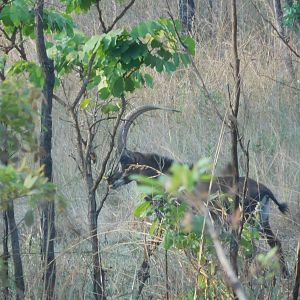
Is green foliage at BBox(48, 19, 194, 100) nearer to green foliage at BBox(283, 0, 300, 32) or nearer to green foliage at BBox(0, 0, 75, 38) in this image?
green foliage at BBox(0, 0, 75, 38)

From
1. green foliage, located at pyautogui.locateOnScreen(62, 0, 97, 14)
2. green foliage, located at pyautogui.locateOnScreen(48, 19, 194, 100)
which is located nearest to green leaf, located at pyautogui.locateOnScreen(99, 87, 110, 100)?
green foliage, located at pyautogui.locateOnScreen(48, 19, 194, 100)

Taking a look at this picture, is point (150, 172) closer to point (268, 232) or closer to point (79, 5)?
point (268, 232)

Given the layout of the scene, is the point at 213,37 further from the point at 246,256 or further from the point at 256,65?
the point at 246,256

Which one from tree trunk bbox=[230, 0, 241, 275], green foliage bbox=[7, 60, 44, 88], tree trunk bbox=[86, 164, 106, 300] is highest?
green foliage bbox=[7, 60, 44, 88]

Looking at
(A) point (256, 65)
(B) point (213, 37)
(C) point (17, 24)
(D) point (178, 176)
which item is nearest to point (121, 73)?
(C) point (17, 24)

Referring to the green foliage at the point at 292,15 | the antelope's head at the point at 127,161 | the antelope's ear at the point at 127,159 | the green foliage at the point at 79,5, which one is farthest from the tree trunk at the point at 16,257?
the green foliage at the point at 292,15

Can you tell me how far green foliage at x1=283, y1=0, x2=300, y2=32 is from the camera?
41.5ft

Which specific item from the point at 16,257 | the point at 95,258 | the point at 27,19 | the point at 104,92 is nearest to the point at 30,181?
the point at 27,19

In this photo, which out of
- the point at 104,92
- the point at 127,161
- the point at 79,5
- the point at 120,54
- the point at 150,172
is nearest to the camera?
the point at 120,54

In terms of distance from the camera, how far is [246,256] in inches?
186

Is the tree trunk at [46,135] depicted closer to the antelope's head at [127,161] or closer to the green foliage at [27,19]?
the green foliage at [27,19]

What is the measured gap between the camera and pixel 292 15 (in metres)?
12.8

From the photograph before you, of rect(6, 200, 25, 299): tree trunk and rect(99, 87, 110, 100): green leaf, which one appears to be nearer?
rect(6, 200, 25, 299): tree trunk

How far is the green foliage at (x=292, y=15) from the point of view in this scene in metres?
12.7
